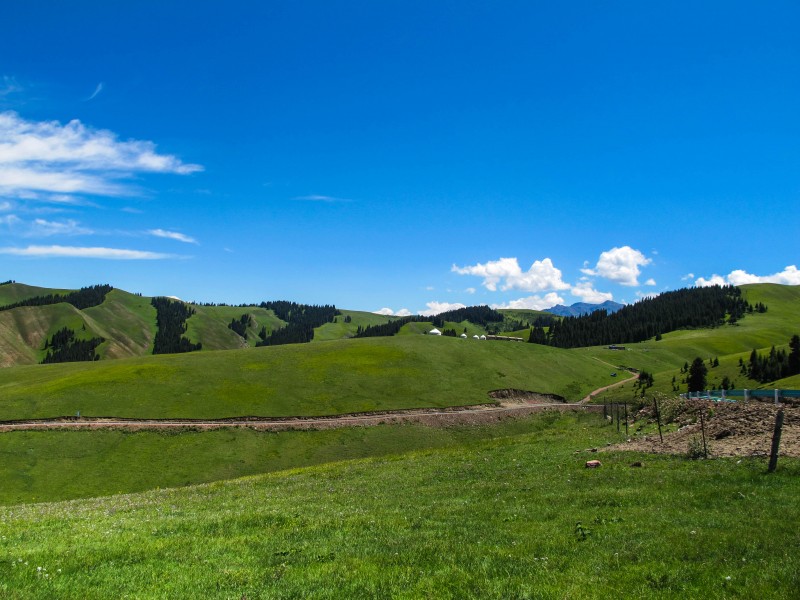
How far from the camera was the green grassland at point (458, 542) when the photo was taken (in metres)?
12.0

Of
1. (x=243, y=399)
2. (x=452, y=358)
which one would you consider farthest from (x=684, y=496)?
(x=452, y=358)

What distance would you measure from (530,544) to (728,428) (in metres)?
25.4

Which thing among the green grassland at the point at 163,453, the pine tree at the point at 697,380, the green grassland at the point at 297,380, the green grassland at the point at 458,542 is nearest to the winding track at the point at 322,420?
the green grassland at the point at 163,453

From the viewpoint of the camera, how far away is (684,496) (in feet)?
66.6

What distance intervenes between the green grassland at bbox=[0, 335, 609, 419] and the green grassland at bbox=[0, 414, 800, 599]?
218 ft

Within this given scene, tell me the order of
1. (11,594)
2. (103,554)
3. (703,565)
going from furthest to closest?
(103,554) < (703,565) < (11,594)

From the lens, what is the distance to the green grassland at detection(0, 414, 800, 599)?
39.3 ft

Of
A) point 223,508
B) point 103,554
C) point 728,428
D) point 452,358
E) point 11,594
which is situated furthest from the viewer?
point 452,358

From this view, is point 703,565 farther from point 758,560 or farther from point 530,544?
point 530,544

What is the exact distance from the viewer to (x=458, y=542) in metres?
15.8

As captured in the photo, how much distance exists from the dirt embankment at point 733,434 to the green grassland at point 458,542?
343cm

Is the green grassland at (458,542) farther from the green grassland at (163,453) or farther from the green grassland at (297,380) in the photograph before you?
the green grassland at (297,380)

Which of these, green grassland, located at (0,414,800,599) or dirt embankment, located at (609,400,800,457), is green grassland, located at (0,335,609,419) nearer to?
dirt embankment, located at (609,400,800,457)

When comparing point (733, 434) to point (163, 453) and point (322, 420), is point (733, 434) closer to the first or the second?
point (322, 420)
